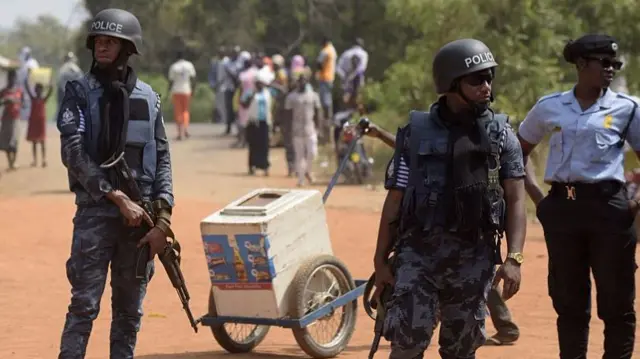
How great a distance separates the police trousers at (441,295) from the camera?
18.5ft

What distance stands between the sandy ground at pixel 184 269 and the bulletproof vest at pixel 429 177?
9.79ft

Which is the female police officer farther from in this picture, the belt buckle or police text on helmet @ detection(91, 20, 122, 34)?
police text on helmet @ detection(91, 20, 122, 34)

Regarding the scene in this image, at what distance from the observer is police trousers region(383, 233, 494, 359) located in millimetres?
5648

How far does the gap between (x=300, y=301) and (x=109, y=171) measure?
2.01m

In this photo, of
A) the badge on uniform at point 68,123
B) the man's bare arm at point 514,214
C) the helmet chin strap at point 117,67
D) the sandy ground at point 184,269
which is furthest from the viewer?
the sandy ground at point 184,269

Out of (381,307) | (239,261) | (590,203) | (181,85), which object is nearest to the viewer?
(381,307)

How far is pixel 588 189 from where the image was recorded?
22.3ft

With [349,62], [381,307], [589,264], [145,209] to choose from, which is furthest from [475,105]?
[349,62]

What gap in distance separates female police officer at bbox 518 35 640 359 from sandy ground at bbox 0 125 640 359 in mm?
1613

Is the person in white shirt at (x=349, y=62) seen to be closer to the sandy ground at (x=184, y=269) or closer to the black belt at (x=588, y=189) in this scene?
the sandy ground at (x=184, y=269)

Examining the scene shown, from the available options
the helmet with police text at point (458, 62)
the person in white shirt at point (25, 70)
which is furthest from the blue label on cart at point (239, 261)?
the person in white shirt at point (25, 70)

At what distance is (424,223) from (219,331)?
9.95 feet

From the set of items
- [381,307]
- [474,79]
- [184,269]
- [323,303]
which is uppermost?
[474,79]

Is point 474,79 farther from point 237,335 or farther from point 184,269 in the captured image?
point 184,269
